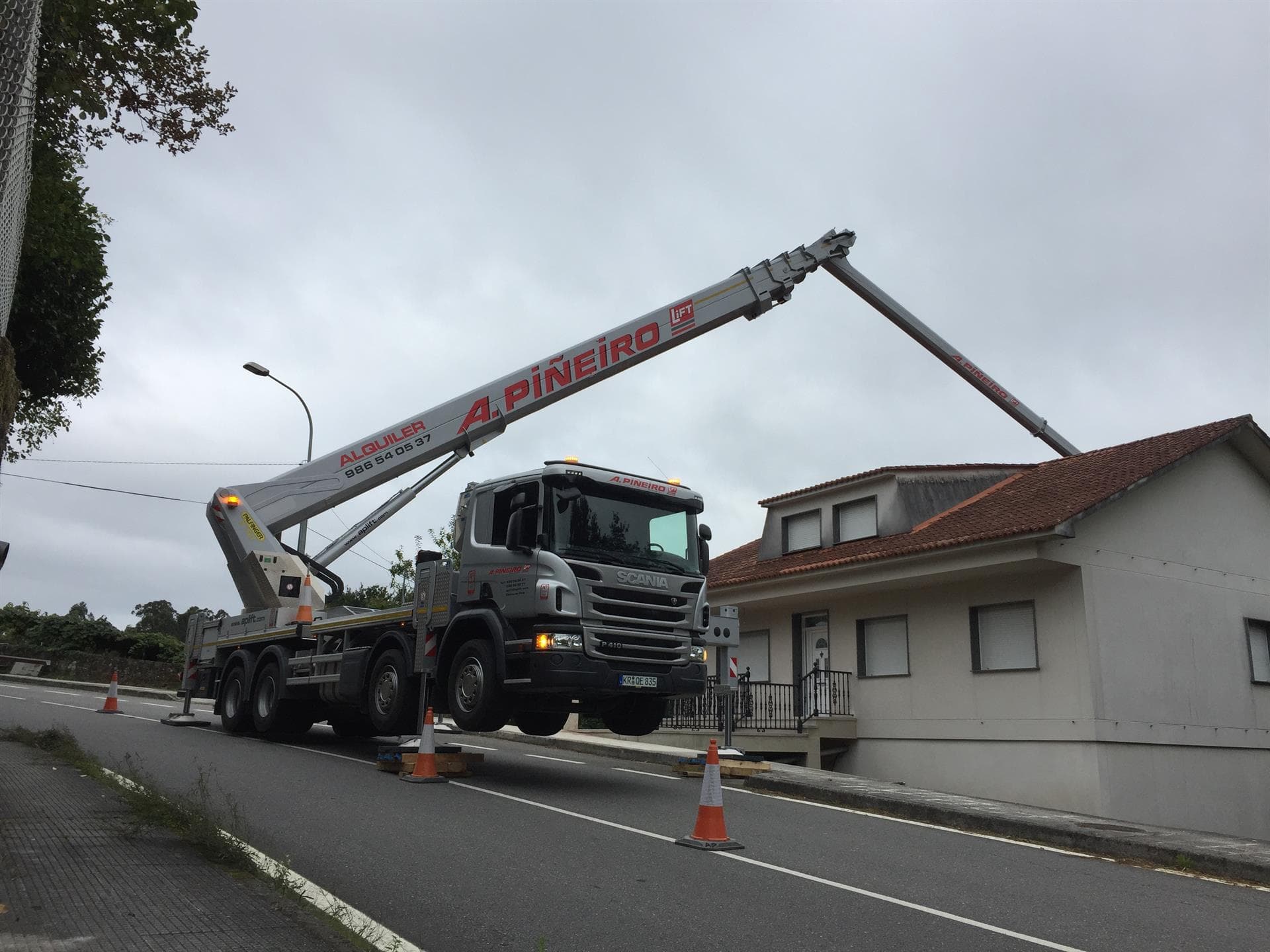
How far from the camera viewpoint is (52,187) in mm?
8609

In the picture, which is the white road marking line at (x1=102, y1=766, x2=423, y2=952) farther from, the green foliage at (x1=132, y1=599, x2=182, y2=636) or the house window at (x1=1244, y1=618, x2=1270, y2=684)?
the green foliage at (x1=132, y1=599, x2=182, y2=636)

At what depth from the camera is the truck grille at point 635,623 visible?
10.6m

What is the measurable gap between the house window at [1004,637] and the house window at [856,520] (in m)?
3.78

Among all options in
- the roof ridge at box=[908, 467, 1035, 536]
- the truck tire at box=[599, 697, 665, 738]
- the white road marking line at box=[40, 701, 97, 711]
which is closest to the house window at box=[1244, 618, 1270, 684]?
the roof ridge at box=[908, 467, 1035, 536]

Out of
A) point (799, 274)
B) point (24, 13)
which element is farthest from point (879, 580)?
point (24, 13)

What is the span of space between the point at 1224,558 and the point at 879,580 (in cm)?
674

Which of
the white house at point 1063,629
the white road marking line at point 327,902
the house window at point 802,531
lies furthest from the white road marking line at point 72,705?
the white road marking line at point 327,902

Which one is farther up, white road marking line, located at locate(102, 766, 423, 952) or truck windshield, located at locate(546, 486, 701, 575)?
truck windshield, located at locate(546, 486, 701, 575)

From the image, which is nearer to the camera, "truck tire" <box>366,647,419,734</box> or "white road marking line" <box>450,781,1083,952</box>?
"white road marking line" <box>450,781,1083,952</box>

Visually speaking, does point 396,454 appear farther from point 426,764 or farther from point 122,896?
point 122,896

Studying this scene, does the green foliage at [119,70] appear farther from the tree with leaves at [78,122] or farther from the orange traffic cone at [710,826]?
the orange traffic cone at [710,826]

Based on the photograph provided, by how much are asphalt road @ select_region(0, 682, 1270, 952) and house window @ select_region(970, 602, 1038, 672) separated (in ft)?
23.6

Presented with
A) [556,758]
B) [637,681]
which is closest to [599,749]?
[556,758]

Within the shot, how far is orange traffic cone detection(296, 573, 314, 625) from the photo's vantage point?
47.6ft
